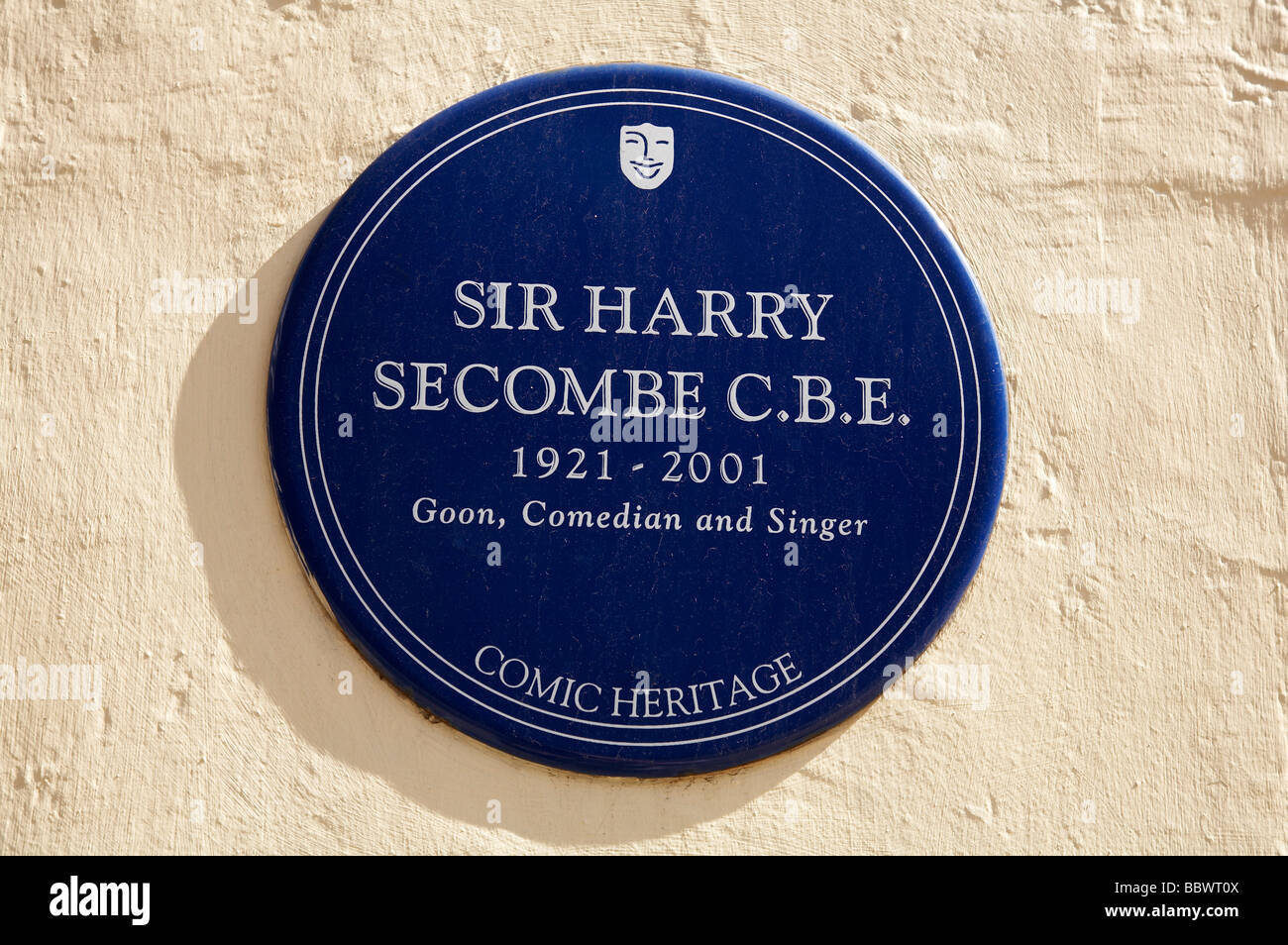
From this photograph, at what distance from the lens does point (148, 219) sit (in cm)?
246

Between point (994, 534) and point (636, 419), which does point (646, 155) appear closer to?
point (636, 419)

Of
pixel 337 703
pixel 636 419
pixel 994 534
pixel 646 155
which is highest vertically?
pixel 646 155

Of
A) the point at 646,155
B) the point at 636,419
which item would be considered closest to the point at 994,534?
the point at 636,419

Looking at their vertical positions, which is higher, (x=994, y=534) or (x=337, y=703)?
(x=994, y=534)

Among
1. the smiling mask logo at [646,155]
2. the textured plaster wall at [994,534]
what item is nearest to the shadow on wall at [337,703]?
the textured plaster wall at [994,534]

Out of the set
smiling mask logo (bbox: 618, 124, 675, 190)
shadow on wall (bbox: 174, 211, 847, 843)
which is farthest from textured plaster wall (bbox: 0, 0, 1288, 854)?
smiling mask logo (bbox: 618, 124, 675, 190)

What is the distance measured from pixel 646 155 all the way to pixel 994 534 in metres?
1.11

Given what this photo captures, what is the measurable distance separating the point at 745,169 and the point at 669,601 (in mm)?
955

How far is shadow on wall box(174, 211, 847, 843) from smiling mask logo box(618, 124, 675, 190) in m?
0.94

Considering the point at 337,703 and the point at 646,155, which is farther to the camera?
the point at 646,155

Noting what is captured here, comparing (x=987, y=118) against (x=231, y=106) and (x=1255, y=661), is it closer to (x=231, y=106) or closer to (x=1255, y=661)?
(x=1255, y=661)

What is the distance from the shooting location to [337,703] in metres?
2.32

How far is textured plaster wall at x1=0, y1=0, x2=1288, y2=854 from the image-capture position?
231 centimetres

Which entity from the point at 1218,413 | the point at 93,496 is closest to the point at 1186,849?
the point at 1218,413
